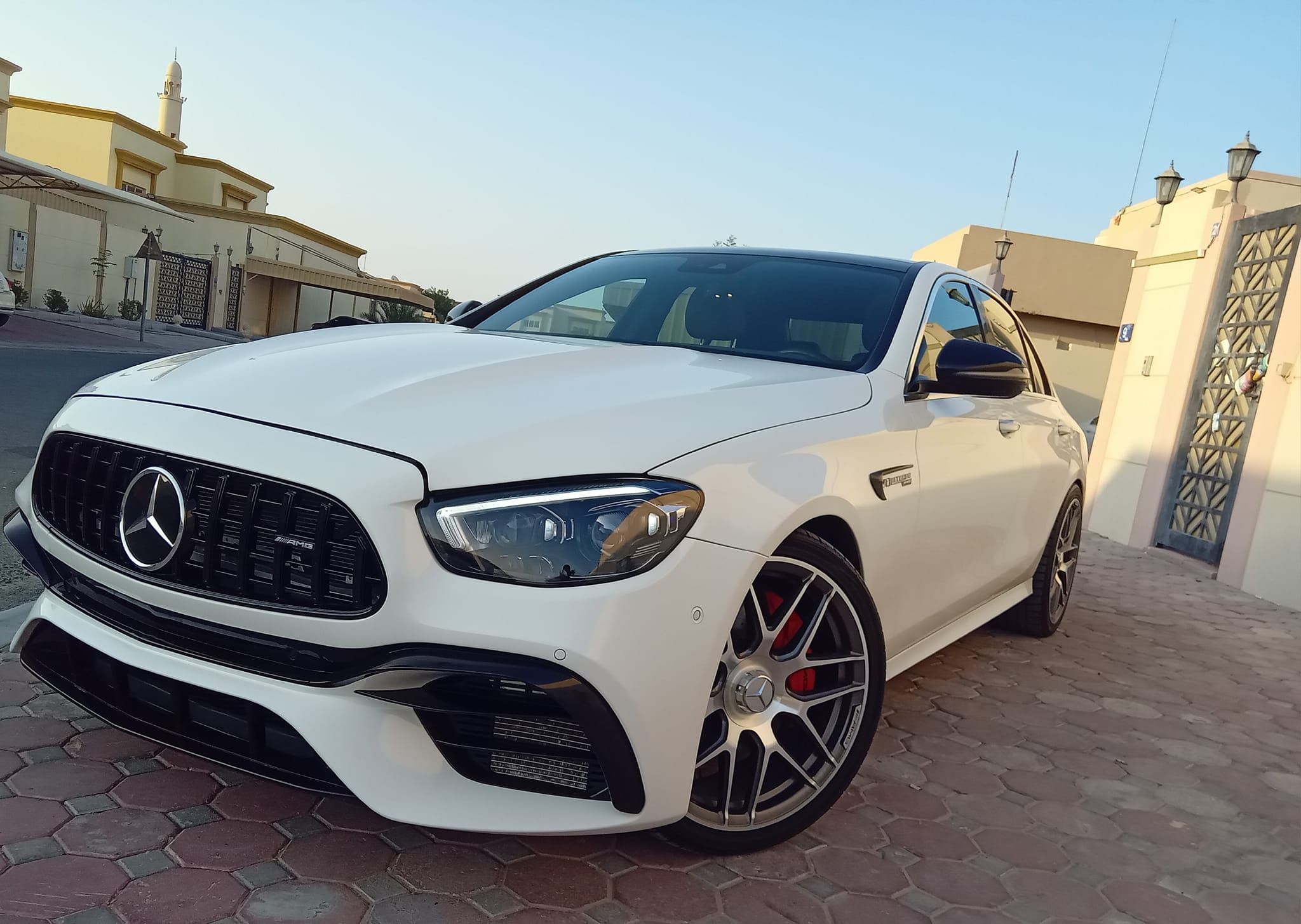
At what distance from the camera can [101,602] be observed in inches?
85.0

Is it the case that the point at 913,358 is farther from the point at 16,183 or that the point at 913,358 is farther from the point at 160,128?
the point at 160,128

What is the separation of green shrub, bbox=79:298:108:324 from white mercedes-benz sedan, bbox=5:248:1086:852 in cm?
2693

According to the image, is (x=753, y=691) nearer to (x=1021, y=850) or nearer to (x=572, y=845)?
(x=572, y=845)

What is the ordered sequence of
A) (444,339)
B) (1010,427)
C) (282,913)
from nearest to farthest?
1. (282,913)
2. (444,339)
3. (1010,427)

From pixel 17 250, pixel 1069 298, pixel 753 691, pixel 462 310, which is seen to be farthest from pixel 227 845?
pixel 1069 298

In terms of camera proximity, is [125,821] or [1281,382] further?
[1281,382]

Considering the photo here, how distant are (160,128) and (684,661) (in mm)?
54322

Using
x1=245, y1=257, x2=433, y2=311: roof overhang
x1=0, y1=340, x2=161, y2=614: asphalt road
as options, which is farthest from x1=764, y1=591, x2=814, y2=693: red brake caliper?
x1=245, y1=257, x2=433, y2=311: roof overhang

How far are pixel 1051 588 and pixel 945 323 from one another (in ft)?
6.62

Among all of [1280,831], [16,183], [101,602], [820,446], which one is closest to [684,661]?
[820,446]

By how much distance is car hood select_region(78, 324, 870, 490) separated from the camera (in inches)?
76.2

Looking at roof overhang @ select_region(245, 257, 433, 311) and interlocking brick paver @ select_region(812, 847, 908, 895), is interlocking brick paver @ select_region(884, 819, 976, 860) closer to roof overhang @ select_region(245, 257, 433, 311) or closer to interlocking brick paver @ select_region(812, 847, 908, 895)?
interlocking brick paver @ select_region(812, 847, 908, 895)

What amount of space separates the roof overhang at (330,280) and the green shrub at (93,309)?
6.97 meters

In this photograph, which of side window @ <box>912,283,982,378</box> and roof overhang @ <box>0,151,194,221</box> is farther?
roof overhang @ <box>0,151,194,221</box>
